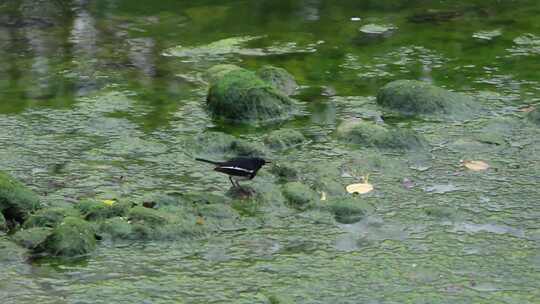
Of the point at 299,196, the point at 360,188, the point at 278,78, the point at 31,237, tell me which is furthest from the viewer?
the point at 278,78

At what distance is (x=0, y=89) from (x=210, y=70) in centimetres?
149

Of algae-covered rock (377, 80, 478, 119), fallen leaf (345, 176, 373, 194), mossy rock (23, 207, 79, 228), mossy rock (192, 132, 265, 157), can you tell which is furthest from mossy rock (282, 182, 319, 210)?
algae-covered rock (377, 80, 478, 119)

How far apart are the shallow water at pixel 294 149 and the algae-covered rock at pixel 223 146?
0.42 ft

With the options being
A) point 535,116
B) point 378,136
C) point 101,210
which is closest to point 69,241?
point 101,210

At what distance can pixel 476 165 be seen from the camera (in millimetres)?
5992

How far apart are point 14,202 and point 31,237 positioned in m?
0.35

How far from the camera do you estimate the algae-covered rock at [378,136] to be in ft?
20.4

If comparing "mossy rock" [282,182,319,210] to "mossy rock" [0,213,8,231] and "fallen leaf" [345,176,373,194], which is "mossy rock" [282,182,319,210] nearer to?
"fallen leaf" [345,176,373,194]

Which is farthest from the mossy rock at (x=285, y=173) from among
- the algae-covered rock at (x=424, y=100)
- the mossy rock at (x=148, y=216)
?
the algae-covered rock at (x=424, y=100)

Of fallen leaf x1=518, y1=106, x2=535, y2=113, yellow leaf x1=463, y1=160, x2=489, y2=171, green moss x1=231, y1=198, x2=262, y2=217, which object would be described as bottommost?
yellow leaf x1=463, y1=160, x2=489, y2=171

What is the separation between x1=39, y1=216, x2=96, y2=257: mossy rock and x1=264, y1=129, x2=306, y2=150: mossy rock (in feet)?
5.63

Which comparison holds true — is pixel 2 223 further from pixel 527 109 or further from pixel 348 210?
pixel 527 109

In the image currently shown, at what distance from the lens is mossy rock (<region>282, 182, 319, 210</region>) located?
17.7 ft

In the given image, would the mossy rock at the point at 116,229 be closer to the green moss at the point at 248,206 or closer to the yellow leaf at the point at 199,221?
the yellow leaf at the point at 199,221
